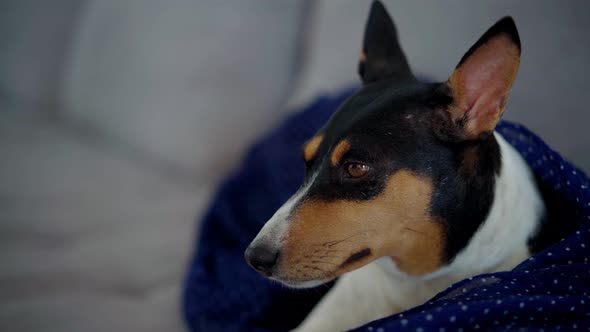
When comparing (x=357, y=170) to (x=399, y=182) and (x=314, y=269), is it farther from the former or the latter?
(x=314, y=269)

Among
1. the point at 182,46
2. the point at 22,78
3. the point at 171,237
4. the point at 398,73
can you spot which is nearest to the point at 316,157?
the point at 398,73

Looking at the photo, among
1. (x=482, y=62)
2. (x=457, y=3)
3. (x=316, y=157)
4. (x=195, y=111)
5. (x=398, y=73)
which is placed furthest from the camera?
(x=195, y=111)

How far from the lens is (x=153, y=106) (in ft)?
6.96

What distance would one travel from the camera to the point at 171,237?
6.07 ft

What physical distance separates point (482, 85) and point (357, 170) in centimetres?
27

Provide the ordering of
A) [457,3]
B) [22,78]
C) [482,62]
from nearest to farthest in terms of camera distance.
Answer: [482,62], [457,3], [22,78]

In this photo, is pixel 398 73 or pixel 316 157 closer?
pixel 316 157

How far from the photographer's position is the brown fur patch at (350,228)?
1014 mm

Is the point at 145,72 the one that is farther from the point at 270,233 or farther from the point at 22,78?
the point at 270,233

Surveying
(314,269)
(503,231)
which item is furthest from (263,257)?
(503,231)

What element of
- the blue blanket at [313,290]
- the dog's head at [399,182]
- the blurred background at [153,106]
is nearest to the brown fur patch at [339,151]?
the dog's head at [399,182]

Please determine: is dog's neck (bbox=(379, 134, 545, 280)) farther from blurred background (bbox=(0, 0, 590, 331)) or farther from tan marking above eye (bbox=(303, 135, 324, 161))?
blurred background (bbox=(0, 0, 590, 331))

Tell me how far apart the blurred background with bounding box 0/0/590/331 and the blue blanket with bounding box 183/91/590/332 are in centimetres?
17

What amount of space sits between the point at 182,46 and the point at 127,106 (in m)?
0.31
